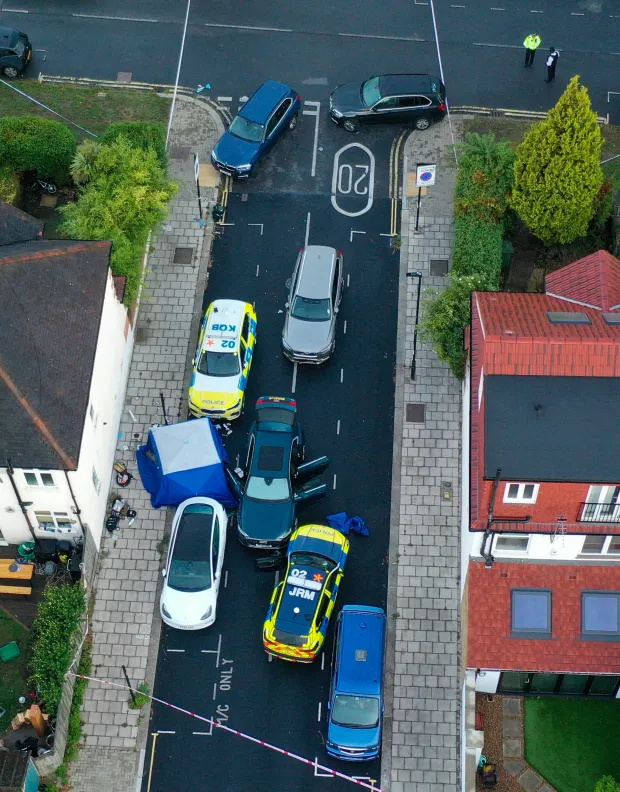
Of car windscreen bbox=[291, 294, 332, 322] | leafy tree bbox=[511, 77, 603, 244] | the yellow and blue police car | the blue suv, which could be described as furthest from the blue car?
the blue suv

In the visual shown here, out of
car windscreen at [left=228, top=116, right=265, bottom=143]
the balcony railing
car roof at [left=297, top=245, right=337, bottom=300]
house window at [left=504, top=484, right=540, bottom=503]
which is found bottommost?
the balcony railing

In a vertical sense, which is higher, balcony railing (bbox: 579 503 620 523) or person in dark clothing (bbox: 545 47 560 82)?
person in dark clothing (bbox: 545 47 560 82)

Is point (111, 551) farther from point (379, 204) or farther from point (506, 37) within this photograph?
point (506, 37)

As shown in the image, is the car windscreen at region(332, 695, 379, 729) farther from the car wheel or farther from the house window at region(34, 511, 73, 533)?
the car wheel

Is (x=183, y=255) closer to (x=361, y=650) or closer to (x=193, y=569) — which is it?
(x=193, y=569)

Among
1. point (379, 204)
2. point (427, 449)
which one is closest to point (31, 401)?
point (427, 449)
